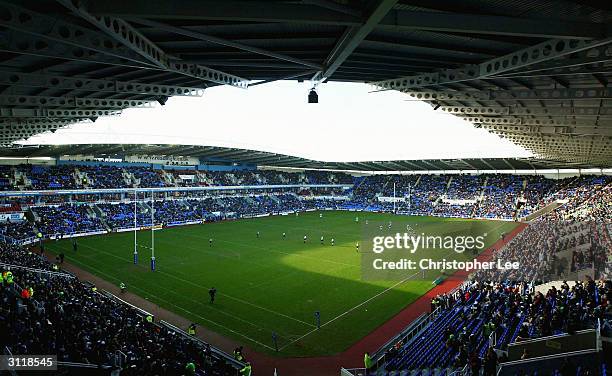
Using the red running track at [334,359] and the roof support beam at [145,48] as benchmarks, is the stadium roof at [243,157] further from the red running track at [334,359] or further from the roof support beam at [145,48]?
the red running track at [334,359]

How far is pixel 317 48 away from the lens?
11.6 meters

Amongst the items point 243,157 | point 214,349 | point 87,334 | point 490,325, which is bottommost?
point 214,349

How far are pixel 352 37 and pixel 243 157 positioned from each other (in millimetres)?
66206

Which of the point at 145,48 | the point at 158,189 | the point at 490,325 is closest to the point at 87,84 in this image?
the point at 145,48

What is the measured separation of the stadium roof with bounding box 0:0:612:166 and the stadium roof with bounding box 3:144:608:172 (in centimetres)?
3536

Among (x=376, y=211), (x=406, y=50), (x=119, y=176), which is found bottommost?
(x=376, y=211)

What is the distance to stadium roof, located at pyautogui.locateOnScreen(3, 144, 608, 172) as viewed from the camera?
5147cm

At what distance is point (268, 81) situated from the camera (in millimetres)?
16094

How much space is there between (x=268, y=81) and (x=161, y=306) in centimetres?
1477

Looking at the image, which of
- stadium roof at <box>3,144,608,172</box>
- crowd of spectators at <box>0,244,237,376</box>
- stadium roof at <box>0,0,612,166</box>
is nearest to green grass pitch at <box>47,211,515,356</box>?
crowd of spectators at <box>0,244,237,376</box>

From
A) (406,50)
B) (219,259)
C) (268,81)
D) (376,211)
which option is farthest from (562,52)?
(376,211)

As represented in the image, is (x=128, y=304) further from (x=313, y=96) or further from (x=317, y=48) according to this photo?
(x=317, y=48)

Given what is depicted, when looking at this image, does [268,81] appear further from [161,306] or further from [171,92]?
[161,306]

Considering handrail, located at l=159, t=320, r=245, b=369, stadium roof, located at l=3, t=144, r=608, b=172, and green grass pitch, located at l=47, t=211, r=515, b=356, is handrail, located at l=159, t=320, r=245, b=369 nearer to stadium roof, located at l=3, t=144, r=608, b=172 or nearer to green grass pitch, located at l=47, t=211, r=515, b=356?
green grass pitch, located at l=47, t=211, r=515, b=356
